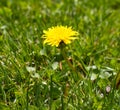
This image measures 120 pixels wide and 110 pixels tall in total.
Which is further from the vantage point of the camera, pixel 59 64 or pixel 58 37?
pixel 59 64

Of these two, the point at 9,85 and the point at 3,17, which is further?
the point at 3,17

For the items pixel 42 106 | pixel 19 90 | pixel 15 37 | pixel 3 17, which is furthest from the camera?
pixel 3 17

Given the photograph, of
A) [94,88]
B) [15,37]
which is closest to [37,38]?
[15,37]

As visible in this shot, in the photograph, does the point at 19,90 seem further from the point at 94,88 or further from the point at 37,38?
the point at 37,38

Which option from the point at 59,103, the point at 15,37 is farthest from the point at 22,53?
the point at 59,103

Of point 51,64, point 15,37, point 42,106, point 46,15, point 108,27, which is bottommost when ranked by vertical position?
point 42,106

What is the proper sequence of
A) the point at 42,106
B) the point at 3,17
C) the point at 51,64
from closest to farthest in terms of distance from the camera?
the point at 42,106 < the point at 51,64 < the point at 3,17

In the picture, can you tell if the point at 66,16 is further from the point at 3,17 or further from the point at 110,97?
the point at 110,97

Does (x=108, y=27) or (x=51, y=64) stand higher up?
(x=108, y=27)
